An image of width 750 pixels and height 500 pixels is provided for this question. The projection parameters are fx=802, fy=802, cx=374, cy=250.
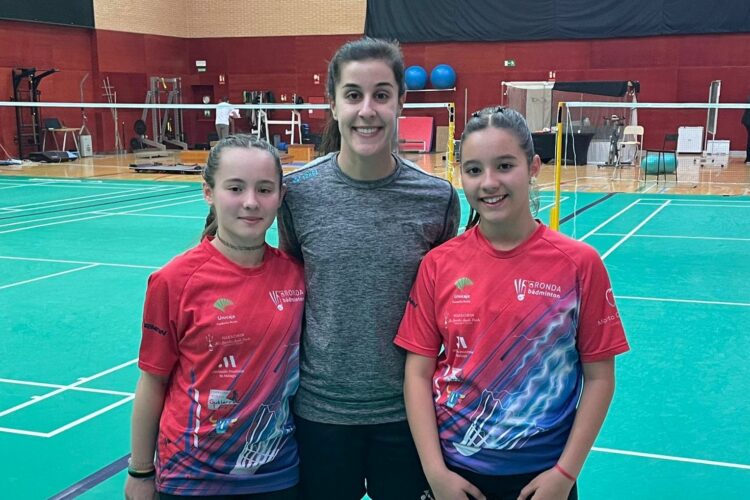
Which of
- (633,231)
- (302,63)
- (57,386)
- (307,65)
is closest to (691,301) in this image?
(633,231)

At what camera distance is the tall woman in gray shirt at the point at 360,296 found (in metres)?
2.43

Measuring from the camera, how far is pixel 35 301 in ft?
25.6

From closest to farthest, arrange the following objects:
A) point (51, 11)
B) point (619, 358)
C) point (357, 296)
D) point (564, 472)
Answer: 1. point (564, 472)
2. point (357, 296)
3. point (619, 358)
4. point (51, 11)

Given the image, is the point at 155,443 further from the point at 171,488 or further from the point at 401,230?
the point at 401,230

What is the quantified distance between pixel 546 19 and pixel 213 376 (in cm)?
2544

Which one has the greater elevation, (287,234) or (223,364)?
(287,234)

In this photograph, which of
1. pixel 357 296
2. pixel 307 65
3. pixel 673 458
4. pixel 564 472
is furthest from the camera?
pixel 307 65

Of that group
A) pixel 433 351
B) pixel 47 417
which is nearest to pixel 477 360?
pixel 433 351

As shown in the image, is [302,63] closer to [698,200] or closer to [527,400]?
[698,200]

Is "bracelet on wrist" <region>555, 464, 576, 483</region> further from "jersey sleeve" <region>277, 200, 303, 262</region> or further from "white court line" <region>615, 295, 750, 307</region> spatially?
"white court line" <region>615, 295, 750, 307</region>

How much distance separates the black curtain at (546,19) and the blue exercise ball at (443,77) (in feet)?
3.51

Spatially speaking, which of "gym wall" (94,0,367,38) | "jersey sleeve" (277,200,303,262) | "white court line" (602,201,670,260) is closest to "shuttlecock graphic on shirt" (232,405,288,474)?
"jersey sleeve" (277,200,303,262)

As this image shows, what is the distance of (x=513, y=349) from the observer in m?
2.23

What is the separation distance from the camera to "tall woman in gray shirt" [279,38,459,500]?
7.97 feet
